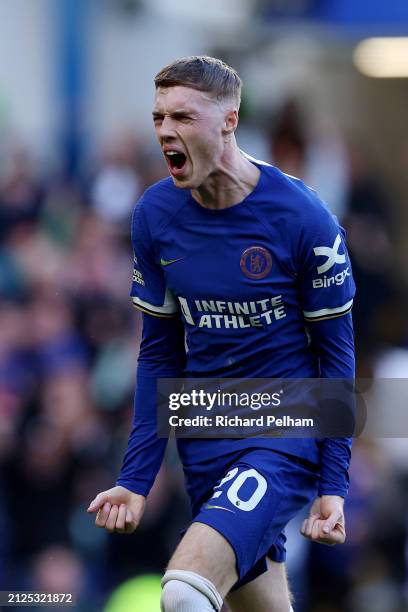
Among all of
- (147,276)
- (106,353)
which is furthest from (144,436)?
(106,353)

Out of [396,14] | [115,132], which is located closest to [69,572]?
[115,132]

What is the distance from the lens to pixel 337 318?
5.59 metres

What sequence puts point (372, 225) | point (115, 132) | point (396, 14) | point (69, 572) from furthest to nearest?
point (396, 14) → point (115, 132) → point (372, 225) → point (69, 572)

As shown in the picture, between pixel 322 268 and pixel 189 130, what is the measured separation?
697 mm

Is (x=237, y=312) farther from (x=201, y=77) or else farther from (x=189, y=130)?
(x=201, y=77)

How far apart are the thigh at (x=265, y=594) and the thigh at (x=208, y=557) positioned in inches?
19.2

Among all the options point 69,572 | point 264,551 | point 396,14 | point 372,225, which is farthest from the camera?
point 396,14

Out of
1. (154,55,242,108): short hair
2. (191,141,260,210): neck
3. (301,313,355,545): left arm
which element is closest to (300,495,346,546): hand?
(301,313,355,545): left arm

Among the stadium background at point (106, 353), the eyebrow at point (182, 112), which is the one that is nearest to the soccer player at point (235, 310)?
the eyebrow at point (182, 112)

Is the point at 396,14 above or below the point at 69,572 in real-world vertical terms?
above

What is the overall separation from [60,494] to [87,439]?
0.37m

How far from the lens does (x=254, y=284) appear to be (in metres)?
5.48

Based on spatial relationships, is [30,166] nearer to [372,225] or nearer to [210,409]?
[372,225]

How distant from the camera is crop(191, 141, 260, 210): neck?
545 centimetres
